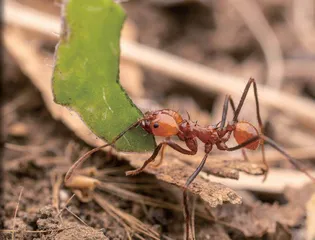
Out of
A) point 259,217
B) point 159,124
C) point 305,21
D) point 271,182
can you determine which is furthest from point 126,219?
point 305,21

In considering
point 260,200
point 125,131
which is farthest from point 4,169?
point 260,200

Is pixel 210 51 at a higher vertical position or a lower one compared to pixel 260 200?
higher

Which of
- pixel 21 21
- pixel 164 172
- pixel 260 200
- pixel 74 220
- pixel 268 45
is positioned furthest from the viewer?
pixel 268 45

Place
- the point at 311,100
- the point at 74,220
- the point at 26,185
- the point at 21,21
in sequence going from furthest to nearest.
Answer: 1. the point at 311,100
2. the point at 21,21
3. the point at 26,185
4. the point at 74,220

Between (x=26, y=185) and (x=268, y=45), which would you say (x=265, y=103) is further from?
(x=26, y=185)

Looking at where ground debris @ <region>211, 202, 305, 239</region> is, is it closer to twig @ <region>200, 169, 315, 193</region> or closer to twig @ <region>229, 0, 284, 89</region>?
twig @ <region>200, 169, 315, 193</region>

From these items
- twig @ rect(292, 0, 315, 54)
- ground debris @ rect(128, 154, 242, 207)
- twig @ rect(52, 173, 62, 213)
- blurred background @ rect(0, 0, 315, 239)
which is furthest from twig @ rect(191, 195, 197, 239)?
twig @ rect(292, 0, 315, 54)

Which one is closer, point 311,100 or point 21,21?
point 21,21
